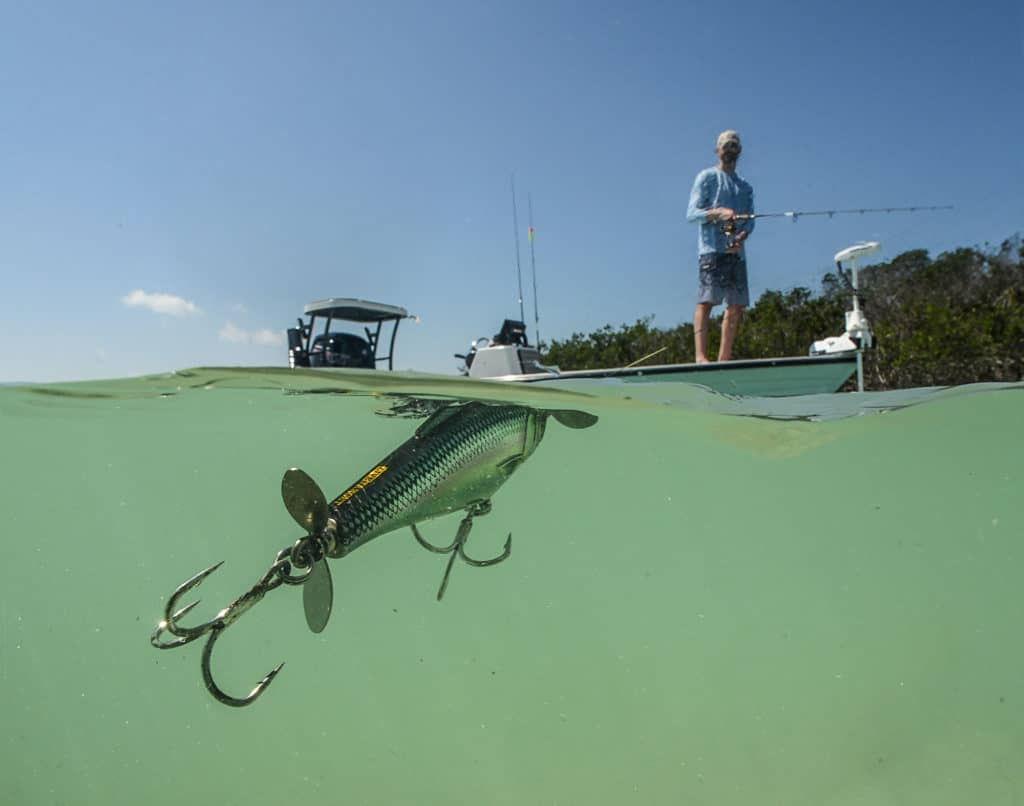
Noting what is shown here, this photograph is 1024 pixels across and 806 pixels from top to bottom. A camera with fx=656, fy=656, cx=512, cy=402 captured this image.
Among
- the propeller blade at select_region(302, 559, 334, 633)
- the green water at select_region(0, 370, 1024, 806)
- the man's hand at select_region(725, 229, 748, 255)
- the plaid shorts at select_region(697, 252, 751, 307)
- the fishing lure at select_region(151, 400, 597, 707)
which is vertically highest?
the man's hand at select_region(725, 229, 748, 255)

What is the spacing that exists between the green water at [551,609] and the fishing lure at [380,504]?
1.27 m

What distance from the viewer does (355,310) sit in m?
8.52

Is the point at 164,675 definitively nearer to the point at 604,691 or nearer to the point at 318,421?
the point at 318,421

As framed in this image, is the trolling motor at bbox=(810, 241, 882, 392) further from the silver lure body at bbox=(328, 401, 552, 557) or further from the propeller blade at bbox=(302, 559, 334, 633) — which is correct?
the propeller blade at bbox=(302, 559, 334, 633)

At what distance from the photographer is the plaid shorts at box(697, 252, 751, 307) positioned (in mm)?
5883

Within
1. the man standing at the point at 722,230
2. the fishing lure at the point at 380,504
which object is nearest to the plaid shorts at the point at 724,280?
the man standing at the point at 722,230

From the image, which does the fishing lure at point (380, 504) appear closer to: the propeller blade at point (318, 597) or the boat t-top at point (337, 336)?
the propeller blade at point (318, 597)

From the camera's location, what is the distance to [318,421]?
20.0ft

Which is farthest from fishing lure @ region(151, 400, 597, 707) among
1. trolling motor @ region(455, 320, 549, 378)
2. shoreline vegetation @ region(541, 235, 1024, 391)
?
shoreline vegetation @ region(541, 235, 1024, 391)

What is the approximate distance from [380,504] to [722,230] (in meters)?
4.48

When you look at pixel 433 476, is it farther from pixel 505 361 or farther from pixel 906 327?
pixel 906 327

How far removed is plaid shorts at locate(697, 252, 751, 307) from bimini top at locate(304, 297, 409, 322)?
4233 mm

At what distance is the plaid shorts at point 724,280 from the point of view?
588 centimetres

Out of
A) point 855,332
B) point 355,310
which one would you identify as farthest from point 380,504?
point 355,310
